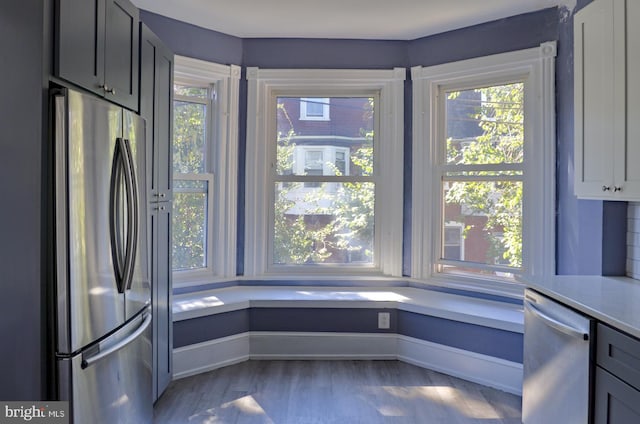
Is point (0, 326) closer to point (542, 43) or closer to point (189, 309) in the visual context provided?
point (189, 309)

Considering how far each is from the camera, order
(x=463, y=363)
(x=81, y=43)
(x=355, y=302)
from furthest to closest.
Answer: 1. (x=355, y=302)
2. (x=463, y=363)
3. (x=81, y=43)

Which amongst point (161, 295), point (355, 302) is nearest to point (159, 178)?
point (161, 295)

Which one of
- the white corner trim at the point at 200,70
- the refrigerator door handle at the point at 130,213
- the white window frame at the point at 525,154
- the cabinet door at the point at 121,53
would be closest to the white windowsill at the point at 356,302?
the white window frame at the point at 525,154

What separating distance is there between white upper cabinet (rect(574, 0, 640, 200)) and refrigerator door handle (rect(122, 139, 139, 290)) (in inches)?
85.0

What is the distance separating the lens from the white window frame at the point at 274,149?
368cm

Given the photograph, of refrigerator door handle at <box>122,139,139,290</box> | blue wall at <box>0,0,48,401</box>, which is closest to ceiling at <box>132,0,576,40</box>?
refrigerator door handle at <box>122,139,139,290</box>

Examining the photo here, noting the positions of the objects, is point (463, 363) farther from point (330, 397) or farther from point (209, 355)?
point (209, 355)

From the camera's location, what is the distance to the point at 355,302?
3420 millimetres

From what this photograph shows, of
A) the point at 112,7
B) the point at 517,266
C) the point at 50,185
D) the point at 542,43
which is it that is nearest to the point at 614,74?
the point at 542,43

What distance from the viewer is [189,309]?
3102 mm

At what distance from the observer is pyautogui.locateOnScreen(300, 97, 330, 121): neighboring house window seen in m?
3.77

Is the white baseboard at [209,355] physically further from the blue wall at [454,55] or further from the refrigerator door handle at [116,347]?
the refrigerator door handle at [116,347]

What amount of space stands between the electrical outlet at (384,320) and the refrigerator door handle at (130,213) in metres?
1.96

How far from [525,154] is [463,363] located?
1486 millimetres
